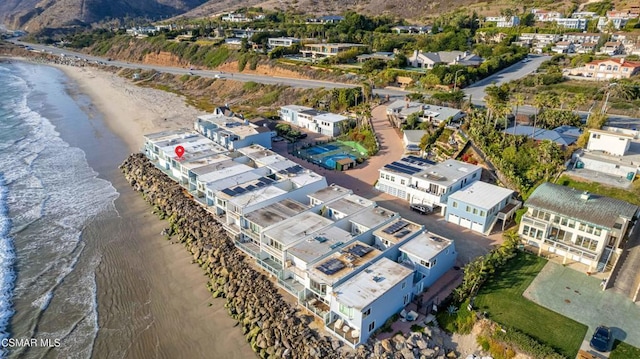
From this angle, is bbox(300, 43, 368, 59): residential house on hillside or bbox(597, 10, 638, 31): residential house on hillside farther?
bbox(300, 43, 368, 59): residential house on hillside

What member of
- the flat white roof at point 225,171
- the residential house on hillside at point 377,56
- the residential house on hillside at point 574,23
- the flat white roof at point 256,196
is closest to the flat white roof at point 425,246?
the flat white roof at point 256,196

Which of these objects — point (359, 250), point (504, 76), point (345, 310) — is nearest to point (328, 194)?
point (359, 250)

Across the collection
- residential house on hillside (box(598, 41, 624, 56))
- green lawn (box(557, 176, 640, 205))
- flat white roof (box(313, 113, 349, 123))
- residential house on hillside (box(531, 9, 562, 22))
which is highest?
residential house on hillside (box(531, 9, 562, 22))

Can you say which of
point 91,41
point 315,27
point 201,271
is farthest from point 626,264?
point 91,41

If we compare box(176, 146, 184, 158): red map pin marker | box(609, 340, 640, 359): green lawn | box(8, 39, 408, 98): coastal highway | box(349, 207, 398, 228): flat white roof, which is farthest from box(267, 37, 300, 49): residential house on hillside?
box(609, 340, 640, 359): green lawn

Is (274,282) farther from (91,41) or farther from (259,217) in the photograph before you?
(91,41)

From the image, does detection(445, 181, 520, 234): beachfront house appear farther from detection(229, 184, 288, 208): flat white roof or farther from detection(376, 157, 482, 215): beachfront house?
detection(229, 184, 288, 208): flat white roof

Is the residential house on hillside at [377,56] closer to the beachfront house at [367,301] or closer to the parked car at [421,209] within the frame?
the parked car at [421,209]
